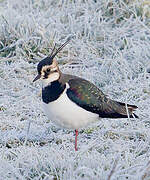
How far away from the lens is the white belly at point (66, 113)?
3.99 metres

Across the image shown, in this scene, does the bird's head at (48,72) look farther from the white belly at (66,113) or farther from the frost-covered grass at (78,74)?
the frost-covered grass at (78,74)

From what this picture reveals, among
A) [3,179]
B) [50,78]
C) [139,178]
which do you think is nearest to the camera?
[139,178]

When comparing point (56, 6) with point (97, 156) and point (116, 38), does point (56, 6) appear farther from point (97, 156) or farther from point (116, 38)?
point (97, 156)

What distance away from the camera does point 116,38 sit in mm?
6742

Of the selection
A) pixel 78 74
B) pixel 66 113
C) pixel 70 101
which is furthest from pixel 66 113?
pixel 78 74

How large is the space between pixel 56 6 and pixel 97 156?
4598 millimetres

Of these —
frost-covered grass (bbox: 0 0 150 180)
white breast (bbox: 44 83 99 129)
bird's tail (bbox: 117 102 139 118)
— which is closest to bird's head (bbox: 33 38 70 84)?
white breast (bbox: 44 83 99 129)

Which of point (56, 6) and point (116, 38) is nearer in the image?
point (116, 38)

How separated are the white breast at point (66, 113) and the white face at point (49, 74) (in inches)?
8.2

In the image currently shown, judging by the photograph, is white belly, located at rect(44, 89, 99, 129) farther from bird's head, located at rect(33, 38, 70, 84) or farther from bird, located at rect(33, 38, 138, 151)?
bird's head, located at rect(33, 38, 70, 84)

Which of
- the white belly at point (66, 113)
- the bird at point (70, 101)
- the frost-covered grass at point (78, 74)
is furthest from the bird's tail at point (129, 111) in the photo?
the white belly at point (66, 113)

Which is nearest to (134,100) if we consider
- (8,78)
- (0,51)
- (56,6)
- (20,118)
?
(20,118)

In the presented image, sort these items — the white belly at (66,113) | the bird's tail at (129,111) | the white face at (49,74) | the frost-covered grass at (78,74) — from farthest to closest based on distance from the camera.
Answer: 1. the bird's tail at (129,111)
2. the white face at (49,74)
3. the white belly at (66,113)
4. the frost-covered grass at (78,74)

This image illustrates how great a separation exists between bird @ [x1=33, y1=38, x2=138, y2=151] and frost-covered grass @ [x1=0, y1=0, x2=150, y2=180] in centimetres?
22
